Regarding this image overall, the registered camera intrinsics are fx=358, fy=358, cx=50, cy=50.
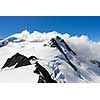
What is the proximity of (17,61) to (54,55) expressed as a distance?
42cm

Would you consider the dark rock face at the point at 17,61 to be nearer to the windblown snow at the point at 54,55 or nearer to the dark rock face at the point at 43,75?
the windblown snow at the point at 54,55

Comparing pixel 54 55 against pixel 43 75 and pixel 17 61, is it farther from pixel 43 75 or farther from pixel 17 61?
pixel 17 61

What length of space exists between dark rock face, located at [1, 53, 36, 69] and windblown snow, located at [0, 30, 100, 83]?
0.04m

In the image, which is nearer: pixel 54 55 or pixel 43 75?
pixel 43 75

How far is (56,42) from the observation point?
13.4 ft

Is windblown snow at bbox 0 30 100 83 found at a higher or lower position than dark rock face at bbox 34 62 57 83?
higher

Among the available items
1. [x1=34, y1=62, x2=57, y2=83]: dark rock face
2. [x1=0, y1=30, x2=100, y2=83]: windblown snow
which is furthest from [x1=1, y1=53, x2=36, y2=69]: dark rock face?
[x1=34, y1=62, x2=57, y2=83]: dark rock face

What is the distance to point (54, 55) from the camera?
403 centimetres

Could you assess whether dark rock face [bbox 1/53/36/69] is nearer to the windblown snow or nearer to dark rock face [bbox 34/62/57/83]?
the windblown snow

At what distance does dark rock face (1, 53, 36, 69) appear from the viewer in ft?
13.1

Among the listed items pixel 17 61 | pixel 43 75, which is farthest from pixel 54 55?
pixel 17 61
